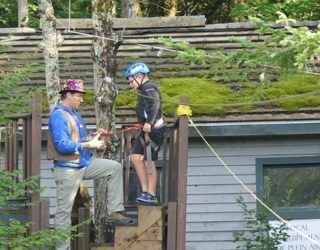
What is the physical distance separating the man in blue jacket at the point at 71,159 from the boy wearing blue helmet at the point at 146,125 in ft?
1.08

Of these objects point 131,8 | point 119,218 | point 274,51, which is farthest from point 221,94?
point 131,8

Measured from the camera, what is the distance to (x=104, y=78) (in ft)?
33.9

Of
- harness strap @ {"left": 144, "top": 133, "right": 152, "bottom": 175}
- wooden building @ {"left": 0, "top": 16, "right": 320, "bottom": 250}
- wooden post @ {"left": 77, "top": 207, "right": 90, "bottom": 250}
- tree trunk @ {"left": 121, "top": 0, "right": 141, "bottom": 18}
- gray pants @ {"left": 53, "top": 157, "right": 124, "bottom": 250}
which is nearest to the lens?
gray pants @ {"left": 53, "top": 157, "right": 124, "bottom": 250}

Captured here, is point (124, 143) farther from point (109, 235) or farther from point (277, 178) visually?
point (277, 178)

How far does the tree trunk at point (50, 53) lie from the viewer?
35.5 feet

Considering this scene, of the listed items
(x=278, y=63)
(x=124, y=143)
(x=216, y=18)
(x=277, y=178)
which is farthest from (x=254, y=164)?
(x=216, y=18)

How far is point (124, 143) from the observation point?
451 inches

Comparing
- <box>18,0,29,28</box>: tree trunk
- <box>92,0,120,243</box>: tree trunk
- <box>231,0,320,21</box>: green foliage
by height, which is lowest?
<box>92,0,120,243</box>: tree trunk

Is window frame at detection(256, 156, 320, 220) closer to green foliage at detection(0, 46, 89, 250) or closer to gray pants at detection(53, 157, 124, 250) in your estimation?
gray pants at detection(53, 157, 124, 250)

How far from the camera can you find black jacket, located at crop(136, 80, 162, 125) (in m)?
9.30

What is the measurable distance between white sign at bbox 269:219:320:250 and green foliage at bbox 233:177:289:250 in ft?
0.97

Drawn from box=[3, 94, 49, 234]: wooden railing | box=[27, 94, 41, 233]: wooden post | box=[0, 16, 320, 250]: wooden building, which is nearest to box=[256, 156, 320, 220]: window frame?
box=[0, 16, 320, 250]: wooden building

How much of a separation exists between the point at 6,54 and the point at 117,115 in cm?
276

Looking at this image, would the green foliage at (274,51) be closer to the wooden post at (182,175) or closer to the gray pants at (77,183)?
the wooden post at (182,175)
